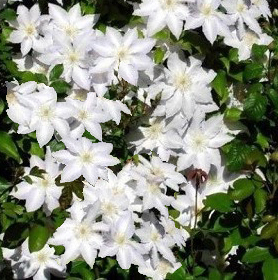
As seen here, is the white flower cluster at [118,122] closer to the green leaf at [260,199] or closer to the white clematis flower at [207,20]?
the white clematis flower at [207,20]

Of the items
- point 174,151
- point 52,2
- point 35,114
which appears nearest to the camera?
point 35,114

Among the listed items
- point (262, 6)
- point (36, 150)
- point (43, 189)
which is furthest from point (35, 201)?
point (262, 6)

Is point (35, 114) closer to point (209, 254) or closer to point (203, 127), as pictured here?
point (203, 127)

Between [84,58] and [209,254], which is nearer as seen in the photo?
[84,58]

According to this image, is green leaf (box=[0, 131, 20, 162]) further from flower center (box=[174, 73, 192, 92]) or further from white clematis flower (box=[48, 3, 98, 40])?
flower center (box=[174, 73, 192, 92])

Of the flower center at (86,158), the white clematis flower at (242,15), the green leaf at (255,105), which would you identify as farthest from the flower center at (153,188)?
the white clematis flower at (242,15)

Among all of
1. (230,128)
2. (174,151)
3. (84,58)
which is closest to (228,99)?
(230,128)
